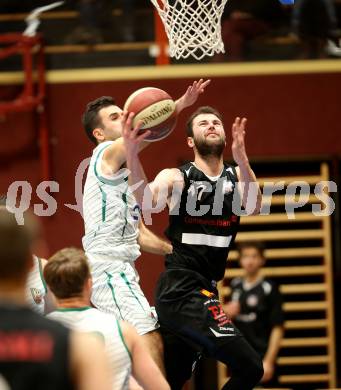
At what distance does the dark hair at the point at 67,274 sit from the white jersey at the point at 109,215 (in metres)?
2.08

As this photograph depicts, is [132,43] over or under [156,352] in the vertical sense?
over

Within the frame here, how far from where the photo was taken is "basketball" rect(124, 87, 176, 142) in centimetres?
616

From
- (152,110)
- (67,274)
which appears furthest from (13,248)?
(152,110)

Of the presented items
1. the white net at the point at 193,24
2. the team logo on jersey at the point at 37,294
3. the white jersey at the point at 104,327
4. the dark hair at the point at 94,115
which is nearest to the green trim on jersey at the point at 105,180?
the dark hair at the point at 94,115

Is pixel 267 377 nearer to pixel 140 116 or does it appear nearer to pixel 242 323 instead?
pixel 242 323

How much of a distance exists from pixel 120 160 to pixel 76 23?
18.0 feet

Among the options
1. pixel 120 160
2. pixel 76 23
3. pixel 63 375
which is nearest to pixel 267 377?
pixel 120 160

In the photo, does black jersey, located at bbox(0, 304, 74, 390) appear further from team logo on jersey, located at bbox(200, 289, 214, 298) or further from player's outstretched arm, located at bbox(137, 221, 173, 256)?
player's outstretched arm, located at bbox(137, 221, 173, 256)

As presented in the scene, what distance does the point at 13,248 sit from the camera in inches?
121

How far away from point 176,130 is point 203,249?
4.29 m

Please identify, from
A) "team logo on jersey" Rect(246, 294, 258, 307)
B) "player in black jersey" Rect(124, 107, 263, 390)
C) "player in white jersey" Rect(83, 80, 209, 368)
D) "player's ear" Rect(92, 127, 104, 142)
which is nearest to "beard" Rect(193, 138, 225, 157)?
"player in black jersey" Rect(124, 107, 263, 390)

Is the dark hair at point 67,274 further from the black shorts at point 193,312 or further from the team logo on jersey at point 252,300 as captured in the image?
the team logo on jersey at point 252,300

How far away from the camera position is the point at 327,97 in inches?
422

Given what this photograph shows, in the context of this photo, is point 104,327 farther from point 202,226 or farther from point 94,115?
point 94,115
